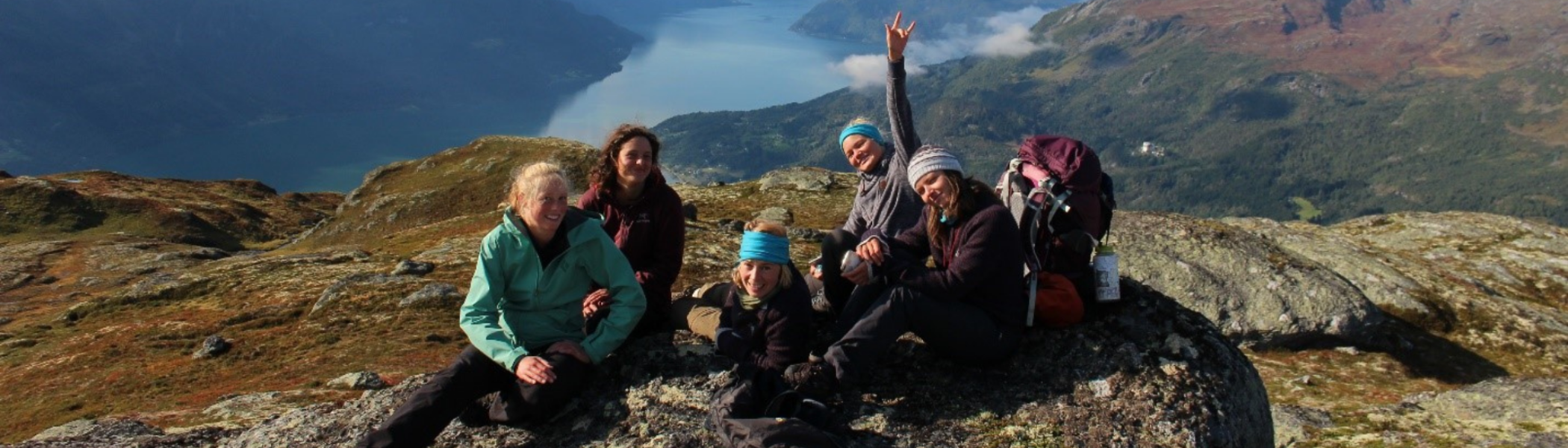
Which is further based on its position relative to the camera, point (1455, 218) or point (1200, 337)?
point (1455, 218)

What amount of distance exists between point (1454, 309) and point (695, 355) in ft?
106

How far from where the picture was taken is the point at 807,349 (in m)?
11.0

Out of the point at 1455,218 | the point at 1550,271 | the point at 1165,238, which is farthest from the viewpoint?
the point at 1455,218

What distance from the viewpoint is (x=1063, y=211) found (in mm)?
11453

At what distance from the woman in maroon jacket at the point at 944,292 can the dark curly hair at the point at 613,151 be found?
13.6 feet

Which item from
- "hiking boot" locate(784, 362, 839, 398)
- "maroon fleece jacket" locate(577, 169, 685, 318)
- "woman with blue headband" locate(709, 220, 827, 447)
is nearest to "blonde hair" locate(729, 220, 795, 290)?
"woman with blue headband" locate(709, 220, 827, 447)

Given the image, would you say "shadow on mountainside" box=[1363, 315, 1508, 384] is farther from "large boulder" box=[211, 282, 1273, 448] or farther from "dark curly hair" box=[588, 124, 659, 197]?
"dark curly hair" box=[588, 124, 659, 197]

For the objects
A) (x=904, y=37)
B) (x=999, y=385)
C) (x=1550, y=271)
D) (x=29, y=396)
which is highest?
(x=904, y=37)

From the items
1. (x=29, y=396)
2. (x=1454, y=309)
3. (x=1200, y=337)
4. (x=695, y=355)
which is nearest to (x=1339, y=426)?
(x=1200, y=337)

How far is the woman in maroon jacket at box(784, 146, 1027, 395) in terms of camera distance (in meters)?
9.88

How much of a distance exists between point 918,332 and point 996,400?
1.23 meters

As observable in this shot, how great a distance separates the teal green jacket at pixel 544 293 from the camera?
34.2 ft

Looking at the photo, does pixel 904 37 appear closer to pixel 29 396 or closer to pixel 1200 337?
pixel 1200 337

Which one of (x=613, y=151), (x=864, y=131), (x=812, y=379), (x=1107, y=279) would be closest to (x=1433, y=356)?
(x=1107, y=279)
